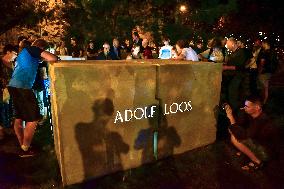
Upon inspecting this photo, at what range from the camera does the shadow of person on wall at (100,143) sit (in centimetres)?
416

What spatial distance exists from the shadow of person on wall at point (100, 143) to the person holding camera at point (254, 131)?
1.59 m

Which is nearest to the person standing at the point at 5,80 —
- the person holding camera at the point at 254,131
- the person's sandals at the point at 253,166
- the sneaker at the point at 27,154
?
the sneaker at the point at 27,154

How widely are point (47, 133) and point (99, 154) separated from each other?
92.9 inches

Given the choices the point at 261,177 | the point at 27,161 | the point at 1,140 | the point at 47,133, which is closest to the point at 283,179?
the point at 261,177

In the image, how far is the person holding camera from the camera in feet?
15.7

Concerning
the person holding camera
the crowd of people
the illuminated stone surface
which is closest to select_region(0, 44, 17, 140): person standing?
the crowd of people

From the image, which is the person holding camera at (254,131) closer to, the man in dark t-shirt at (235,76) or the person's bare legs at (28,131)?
the man in dark t-shirt at (235,76)

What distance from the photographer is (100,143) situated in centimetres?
431

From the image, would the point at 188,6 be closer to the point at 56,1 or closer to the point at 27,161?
the point at 56,1

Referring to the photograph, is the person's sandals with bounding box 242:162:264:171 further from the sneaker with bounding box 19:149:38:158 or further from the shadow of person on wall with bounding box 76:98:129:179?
the sneaker with bounding box 19:149:38:158

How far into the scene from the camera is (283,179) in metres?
4.73

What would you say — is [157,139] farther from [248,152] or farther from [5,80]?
[5,80]

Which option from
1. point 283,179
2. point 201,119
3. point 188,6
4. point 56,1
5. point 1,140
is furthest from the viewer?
point 188,6

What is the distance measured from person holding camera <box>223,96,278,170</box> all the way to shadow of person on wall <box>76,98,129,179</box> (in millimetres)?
1590
